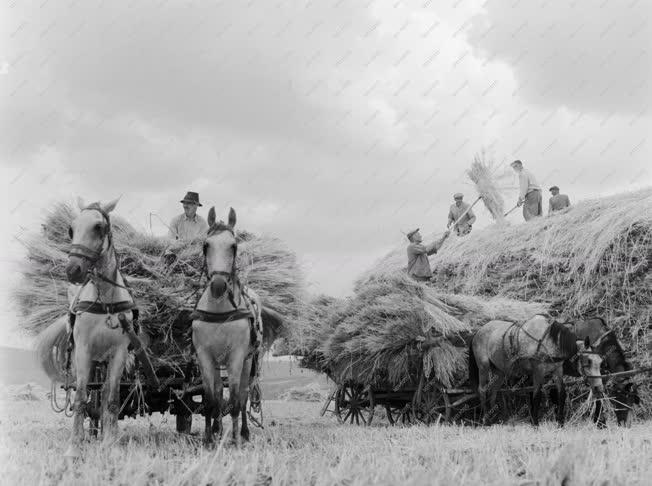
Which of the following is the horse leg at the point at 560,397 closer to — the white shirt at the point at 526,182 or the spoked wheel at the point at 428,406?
the spoked wheel at the point at 428,406

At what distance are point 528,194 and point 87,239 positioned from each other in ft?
35.1

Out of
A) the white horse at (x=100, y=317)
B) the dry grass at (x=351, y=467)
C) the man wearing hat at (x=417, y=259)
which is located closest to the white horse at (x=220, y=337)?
the dry grass at (x=351, y=467)

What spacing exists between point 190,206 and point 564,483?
613 cm

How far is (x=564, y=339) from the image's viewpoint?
9.12 meters

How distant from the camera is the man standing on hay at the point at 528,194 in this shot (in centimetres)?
1426

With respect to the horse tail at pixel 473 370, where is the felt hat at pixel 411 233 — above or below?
above

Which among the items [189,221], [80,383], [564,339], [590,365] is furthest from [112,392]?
[590,365]

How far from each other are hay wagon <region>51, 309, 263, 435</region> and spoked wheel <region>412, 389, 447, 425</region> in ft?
10.2

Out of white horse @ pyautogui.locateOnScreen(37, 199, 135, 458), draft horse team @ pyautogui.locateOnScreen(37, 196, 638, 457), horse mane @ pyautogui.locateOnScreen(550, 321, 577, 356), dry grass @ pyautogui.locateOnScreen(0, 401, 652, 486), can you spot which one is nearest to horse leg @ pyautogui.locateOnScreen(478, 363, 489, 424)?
horse mane @ pyautogui.locateOnScreen(550, 321, 577, 356)

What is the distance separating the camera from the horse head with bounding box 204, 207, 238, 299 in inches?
234

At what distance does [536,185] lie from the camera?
14.4 metres

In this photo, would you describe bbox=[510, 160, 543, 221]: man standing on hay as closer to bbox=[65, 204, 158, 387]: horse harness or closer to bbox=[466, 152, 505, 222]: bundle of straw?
bbox=[466, 152, 505, 222]: bundle of straw

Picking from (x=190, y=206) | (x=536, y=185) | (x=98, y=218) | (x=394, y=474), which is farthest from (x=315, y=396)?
(x=394, y=474)

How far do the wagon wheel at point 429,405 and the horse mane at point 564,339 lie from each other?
6.17 feet
